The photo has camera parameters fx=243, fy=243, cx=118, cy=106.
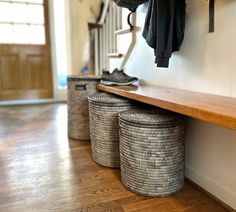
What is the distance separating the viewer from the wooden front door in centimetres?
401

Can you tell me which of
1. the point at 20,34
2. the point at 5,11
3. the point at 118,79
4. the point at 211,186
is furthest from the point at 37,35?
the point at 211,186

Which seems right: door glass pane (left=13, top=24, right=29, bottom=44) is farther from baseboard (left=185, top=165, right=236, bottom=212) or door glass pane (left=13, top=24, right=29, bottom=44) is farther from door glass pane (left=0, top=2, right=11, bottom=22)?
baseboard (left=185, top=165, right=236, bottom=212)

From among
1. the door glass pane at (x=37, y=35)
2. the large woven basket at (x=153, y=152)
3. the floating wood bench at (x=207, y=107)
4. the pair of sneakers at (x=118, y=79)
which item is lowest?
the large woven basket at (x=153, y=152)


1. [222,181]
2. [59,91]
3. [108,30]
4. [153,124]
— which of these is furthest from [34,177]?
[59,91]

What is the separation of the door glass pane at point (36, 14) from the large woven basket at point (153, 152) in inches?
136

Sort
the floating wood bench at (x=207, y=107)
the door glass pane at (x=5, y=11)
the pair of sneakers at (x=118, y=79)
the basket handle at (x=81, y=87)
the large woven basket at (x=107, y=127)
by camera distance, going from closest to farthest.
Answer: the floating wood bench at (x=207, y=107), the large woven basket at (x=107, y=127), the pair of sneakers at (x=118, y=79), the basket handle at (x=81, y=87), the door glass pane at (x=5, y=11)

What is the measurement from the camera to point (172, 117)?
134 centimetres

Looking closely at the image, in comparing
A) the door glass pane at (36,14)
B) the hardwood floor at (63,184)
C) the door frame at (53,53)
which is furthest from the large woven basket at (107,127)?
the door glass pane at (36,14)

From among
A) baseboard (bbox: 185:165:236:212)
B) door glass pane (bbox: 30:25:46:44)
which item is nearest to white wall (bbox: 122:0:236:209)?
baseboard (bbox: 185:165:236:212)

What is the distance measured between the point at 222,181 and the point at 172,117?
1.40 ft

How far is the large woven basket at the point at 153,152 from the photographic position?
1287 millimetres

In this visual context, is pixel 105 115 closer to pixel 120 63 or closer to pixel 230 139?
pixel 230 139

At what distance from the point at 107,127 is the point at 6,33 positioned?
128 inches

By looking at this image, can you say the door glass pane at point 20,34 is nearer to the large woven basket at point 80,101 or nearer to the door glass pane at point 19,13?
the door glass pane at point 19,13
